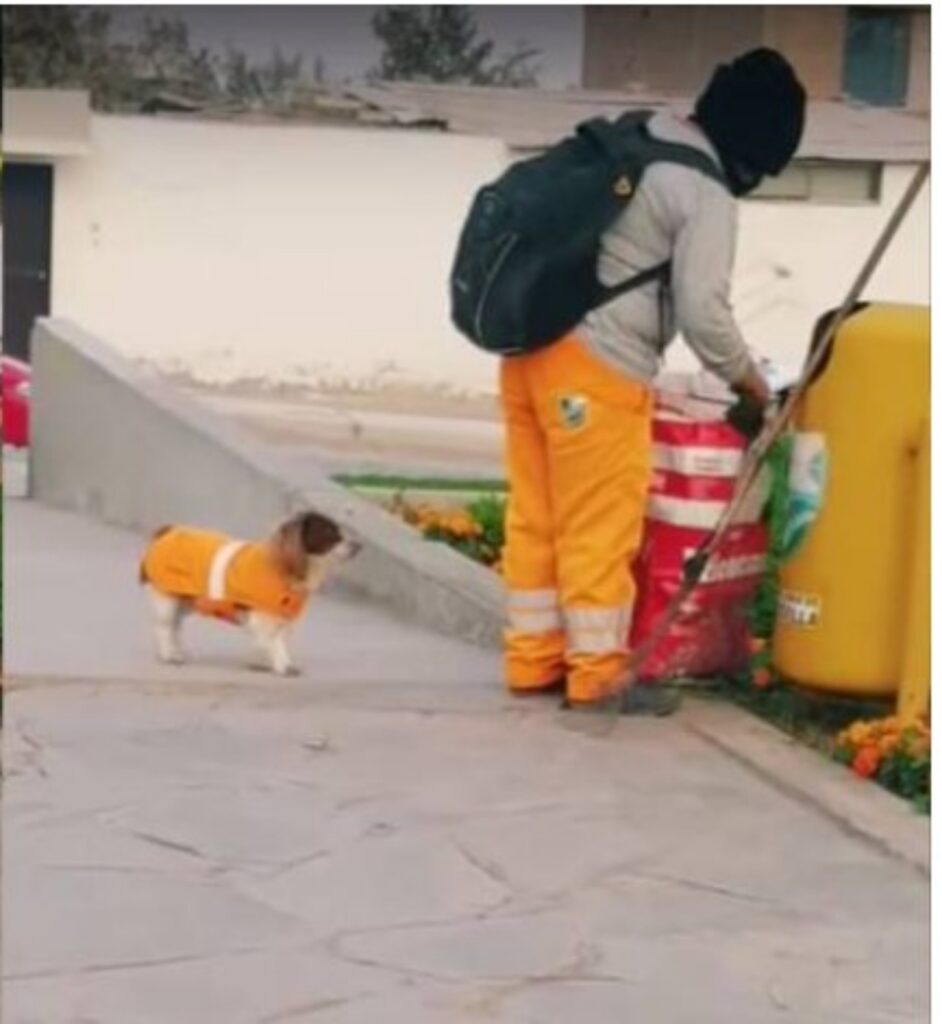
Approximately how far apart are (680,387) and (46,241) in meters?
20.4

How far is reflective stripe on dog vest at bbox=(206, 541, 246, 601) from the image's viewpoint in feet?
24.8

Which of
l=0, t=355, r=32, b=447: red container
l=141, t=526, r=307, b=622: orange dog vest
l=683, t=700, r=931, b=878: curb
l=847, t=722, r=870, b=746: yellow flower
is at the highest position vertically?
l=141, t=526, r=307, b=622: orange dog vest

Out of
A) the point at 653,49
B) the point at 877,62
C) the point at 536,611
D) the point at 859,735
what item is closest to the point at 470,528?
the point at 536,611

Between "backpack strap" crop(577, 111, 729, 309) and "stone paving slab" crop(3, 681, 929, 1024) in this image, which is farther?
"backpack strap" crop(577, 111, 729, 309)

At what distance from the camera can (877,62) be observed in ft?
89.4

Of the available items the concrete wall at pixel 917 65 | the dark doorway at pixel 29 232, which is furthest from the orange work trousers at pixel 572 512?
the concrete wall at pixel 917 65

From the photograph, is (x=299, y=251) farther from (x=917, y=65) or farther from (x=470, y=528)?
(x=470, y=528)

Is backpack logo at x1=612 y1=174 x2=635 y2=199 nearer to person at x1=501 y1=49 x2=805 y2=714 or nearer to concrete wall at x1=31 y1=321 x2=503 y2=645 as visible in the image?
person at x1=501 y1=49 x2=805 y2=714

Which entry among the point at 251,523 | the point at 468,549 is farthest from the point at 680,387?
the point at 251,523

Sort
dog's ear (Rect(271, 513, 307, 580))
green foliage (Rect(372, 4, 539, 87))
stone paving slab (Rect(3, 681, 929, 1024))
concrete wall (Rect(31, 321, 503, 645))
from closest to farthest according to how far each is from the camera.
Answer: stone paving slab (Rect(3, 681, 929, 1024)) → dog's ear (Rect(271, 513, 307, 580)) → concrete wall (Rect(31, 321, 503, 645)) → green foliage (Rect(372, 4, 539, 87))

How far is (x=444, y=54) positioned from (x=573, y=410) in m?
20.1

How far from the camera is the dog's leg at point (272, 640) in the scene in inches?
298

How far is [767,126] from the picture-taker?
6.80 meters

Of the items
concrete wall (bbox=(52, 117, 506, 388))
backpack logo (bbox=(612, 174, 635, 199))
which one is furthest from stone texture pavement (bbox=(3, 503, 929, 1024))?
concrete wall (bbox=(52, 117, 506, 388))
